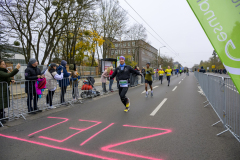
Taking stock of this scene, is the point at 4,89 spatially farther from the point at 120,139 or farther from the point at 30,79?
the point at 120,139

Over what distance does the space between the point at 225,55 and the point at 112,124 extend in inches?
139

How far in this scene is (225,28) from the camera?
5.72 ft

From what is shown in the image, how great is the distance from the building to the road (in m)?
26.3

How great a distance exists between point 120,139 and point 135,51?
4824cm

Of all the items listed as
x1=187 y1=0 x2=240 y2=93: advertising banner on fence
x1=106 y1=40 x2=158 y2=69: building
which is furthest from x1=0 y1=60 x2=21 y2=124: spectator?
x1=106 y1=40 x2=158 y2=69: building

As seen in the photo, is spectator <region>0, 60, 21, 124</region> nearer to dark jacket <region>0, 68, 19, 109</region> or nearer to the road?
dark jacket <region>0, 68, 19, 109</region>

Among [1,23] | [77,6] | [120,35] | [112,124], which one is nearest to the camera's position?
[112,124]

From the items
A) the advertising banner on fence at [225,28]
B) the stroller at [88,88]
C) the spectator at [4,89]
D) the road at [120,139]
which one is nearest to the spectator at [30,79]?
the spectator at [4,89]

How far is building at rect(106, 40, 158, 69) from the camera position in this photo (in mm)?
45447

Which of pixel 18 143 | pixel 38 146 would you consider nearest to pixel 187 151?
pixel 38 146

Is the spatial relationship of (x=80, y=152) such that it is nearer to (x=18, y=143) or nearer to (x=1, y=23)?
(x=18, y=143)

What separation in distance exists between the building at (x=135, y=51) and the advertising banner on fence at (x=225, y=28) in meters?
28.9

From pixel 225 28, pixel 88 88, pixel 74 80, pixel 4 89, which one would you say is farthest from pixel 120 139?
pixel 88 88

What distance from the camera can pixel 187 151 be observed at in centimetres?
304
